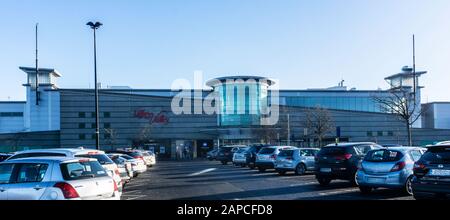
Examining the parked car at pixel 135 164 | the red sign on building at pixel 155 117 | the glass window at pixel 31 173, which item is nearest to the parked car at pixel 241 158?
the parked car at pixel 135 164

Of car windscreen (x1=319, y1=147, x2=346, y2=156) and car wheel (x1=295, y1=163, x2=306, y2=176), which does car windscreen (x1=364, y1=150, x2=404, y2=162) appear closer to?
car windscreen (x1=319, y1=147, x2=346, y2=156)

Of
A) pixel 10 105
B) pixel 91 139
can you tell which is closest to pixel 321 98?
pixel 91 139

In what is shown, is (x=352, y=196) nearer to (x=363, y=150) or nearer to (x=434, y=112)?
(x=363, y=150)

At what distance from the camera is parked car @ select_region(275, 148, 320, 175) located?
24031 millimetres

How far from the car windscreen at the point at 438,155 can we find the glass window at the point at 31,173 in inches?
321

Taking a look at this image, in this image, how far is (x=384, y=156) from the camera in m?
14.1

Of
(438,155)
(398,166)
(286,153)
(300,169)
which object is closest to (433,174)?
(438,155)

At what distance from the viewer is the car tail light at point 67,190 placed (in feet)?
27.9

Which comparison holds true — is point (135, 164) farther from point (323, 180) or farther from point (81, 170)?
point (81, 170)

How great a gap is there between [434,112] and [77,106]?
195 ft

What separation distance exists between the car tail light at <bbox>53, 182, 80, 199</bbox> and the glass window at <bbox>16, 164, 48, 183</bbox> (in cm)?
47

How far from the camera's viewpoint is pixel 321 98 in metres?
79.5

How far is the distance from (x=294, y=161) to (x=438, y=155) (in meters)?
13.6

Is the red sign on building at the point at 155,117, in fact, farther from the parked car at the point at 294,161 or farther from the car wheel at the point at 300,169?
the car wheel at the point at 300,169
